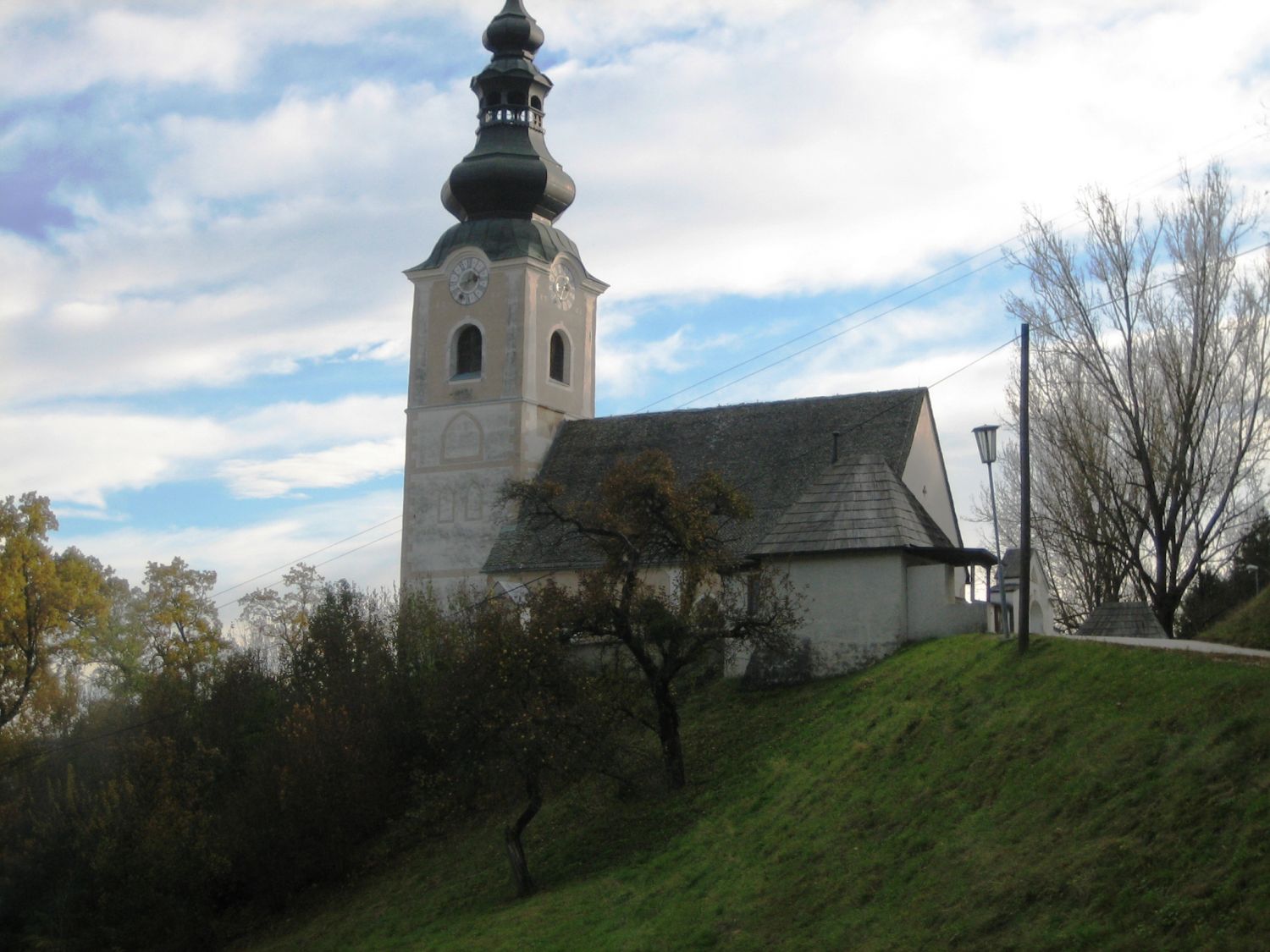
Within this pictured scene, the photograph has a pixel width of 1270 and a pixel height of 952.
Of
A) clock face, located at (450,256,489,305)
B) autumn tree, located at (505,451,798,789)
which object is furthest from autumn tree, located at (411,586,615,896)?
clock face, located at (450,256,489,305)

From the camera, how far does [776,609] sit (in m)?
26.9

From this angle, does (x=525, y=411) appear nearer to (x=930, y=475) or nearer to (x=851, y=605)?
(x=930, y=475)

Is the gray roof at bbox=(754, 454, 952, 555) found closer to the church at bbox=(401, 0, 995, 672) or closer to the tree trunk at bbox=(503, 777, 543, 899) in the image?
the church at bbox=(401, 0, 995, 672)

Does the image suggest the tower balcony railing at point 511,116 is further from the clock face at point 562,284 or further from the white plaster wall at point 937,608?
the white plaster wall at point 937,608

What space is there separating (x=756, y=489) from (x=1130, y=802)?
24.7 metres

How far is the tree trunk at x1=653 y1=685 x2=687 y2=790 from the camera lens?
25594 millimetres

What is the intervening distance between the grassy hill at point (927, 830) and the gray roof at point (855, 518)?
8.67 feet

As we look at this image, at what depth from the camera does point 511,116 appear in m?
48.0

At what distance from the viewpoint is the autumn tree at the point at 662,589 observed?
85.7 feet

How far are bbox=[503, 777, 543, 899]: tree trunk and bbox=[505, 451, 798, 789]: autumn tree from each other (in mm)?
2383

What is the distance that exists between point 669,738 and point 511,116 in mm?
27562

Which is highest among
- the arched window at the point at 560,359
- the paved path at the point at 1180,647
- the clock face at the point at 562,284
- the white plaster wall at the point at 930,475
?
the clock face at the point at 562,284

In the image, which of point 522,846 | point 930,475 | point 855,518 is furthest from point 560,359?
point 522,846

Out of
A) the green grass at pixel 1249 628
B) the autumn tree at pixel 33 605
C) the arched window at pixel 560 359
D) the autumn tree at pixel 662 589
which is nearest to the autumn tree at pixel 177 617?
the autumn tree at pixel 33 605
